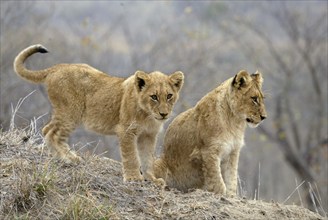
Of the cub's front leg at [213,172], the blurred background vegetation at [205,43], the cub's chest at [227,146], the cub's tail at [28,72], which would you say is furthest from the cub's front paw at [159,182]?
the blurred background vegetation at [205,43]

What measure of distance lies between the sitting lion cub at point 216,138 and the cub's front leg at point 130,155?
709mm

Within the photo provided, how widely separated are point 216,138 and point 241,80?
25.4 inches

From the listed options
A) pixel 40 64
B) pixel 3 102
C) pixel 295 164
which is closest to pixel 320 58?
pixel 295 164

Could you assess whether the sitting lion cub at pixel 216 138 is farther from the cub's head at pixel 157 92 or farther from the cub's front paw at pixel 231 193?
the cub's head at pixel 157 92

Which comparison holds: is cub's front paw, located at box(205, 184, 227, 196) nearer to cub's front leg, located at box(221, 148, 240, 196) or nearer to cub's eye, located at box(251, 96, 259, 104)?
cub's front leg, located at box(221, 148, 240, 196)

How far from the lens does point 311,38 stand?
96.7ft

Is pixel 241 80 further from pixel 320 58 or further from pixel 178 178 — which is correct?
pixel 320 58

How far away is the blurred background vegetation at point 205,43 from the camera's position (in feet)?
78.3

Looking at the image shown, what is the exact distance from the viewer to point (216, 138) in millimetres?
8633

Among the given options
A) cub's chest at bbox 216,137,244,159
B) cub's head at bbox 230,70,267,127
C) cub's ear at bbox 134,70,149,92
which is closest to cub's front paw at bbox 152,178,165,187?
cub's chest at bbox 216,137,244,159

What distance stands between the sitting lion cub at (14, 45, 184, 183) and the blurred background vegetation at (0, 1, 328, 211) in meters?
12.3

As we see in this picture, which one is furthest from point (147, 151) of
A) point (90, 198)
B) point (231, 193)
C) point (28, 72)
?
point (28, 72)

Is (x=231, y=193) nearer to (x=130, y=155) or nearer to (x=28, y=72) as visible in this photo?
(x=130, y=155)

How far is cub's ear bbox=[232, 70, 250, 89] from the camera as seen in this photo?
341 inches
